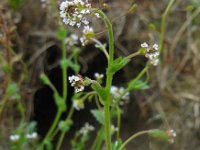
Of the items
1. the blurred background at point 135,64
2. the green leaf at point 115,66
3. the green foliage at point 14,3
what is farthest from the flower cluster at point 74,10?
the green foliage at point 14,3

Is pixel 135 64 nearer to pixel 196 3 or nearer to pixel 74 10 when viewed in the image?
pixel 196 3

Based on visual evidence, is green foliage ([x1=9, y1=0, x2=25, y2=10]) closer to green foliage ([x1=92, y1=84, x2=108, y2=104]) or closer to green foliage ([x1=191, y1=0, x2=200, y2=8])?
green foliage ([x1=191, y1=0, x2=200, y2=8])

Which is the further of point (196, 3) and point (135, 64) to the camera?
point (135, 64)

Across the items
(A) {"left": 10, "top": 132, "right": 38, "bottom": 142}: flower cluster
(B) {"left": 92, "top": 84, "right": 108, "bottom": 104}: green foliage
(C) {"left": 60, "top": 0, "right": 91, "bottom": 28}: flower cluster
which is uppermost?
(C) {"left": 60, "top": 0, "right": 91, "bottom": 28}: flower cluster

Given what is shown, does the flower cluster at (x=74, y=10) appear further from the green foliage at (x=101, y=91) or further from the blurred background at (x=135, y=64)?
the blurred background at (x=135, y=64)

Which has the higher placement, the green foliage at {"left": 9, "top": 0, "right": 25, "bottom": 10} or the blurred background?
the green foliage at {"left": 9, "top": 0, "right": 25, "bottom": 10}

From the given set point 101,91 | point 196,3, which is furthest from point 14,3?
Answer: point 101,91

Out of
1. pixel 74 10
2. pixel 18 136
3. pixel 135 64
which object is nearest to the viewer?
pixel 74 10

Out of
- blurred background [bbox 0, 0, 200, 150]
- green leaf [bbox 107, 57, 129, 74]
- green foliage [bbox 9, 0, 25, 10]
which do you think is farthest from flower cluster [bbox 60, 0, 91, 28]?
green foliage [bbox 9, 0, 25, 10]

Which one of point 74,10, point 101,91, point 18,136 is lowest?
point 18,136

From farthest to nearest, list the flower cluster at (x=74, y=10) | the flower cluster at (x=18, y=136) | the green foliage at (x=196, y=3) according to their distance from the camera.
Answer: the green foliage at (x=196, y=3), the flower cluster at (x=18, y=136), the flower cluster at (x=74, y=10)
